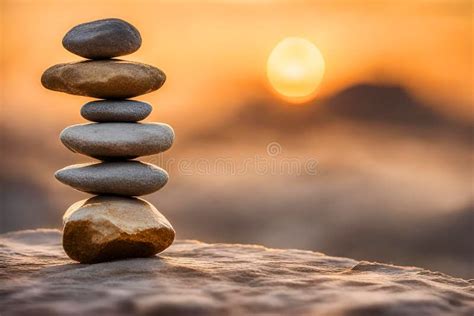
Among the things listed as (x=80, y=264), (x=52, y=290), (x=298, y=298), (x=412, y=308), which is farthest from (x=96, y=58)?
(x=412, y=308)

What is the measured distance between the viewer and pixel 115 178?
287 inches

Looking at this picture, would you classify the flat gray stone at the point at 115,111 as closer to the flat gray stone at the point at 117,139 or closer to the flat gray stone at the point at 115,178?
the flat gray stone at the point at 117,139

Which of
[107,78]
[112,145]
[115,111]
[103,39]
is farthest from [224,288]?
[103,39]

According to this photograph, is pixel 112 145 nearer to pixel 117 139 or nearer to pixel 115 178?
pixel 117 139

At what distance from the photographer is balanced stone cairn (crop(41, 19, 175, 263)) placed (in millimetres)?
7152

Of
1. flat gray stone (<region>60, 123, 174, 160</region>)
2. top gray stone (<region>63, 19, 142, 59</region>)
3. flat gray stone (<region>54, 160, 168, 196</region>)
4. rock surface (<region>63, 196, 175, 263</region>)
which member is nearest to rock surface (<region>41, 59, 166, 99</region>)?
top gray stone (<region>63, 19, 142, 59</region>)

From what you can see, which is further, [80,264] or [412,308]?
[80,264]

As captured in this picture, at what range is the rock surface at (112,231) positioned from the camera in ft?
23.1

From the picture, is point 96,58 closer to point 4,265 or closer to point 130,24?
point 130,24

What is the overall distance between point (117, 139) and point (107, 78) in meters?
0.64

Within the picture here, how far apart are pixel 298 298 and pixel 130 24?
3.54 metres

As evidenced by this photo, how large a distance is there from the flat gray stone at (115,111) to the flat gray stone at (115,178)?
0.48m

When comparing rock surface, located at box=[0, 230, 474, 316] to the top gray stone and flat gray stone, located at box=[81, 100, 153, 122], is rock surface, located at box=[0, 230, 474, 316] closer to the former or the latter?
flat gray stone, located at box=[81, 100, 153, 122]

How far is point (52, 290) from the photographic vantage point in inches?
236
